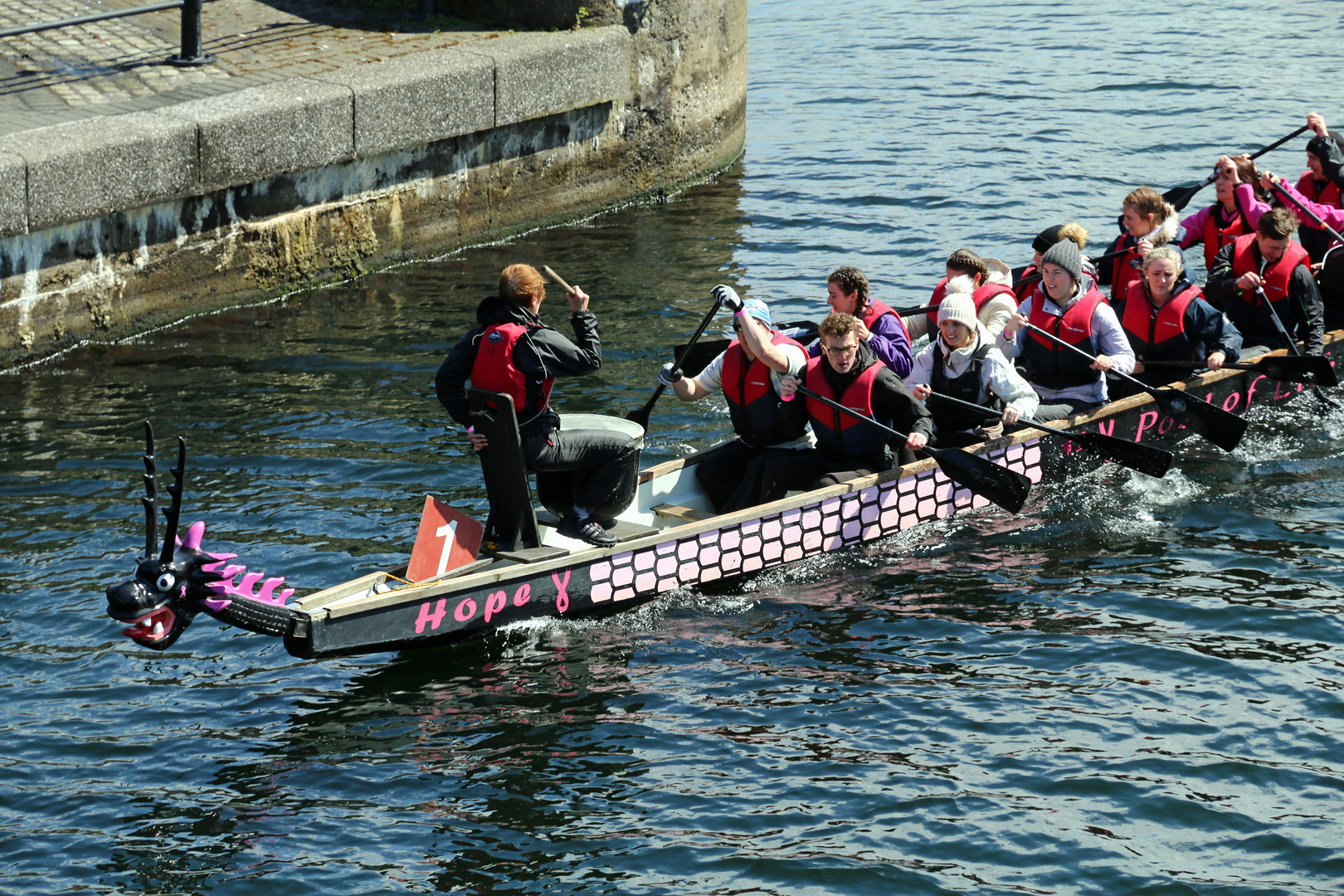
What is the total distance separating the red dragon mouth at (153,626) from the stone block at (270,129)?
23.7 feet

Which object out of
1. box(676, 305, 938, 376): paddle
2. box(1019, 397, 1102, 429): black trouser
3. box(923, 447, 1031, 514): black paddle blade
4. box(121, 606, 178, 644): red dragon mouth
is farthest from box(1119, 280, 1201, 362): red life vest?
box(121, 606, 178, 644): red dragon mouth

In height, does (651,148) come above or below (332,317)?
above

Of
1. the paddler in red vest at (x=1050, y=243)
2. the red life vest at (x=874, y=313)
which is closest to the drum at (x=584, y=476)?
the red life vest at (x=874, y=313)

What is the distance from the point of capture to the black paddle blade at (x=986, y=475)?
9.16m

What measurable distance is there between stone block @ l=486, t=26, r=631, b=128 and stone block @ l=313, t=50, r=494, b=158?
24cm

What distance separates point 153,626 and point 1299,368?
8.46m

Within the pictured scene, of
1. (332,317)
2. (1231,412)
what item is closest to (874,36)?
(332,317)

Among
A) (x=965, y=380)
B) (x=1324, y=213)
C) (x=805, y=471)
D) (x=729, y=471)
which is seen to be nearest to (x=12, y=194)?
(x=729, y=471)

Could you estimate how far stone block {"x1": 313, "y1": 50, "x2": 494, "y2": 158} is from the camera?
14.0 meters

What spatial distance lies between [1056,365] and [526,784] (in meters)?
5.36

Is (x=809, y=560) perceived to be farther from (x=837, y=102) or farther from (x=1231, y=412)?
(x=837, y=102)

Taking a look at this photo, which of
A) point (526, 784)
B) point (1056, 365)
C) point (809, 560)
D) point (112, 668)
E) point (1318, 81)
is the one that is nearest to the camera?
→ point (526, 784)

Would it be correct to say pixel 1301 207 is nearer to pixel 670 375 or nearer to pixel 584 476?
pixel 670 375

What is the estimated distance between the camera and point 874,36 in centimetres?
2603
